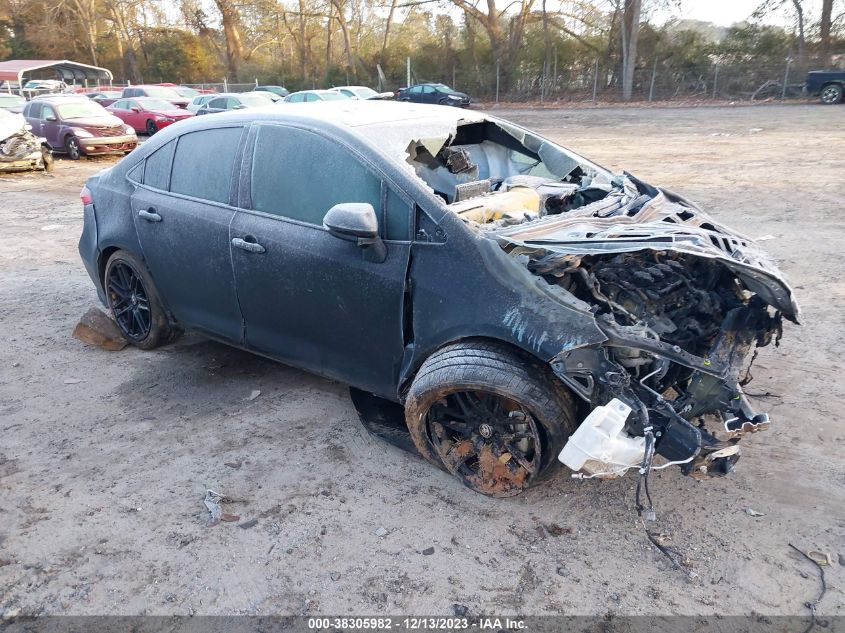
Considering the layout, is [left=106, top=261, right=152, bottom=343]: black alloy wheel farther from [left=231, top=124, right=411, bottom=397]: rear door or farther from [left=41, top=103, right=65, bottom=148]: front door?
[left=41, top=103, right=65, bottom=148]: front door

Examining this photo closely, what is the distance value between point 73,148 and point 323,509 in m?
15.9

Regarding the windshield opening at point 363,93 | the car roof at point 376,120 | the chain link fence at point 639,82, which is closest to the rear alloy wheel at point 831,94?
the chain link fence at point 639,82

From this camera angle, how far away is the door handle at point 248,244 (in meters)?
3.67

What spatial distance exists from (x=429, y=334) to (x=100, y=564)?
1762 millimetres

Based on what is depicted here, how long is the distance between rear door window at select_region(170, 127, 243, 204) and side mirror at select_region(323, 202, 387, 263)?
1.08 m

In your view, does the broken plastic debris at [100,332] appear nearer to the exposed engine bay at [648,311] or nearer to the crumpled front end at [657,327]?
the exposed engine bay at [648,311]

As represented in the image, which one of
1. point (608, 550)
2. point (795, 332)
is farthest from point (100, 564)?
point (795, 332)

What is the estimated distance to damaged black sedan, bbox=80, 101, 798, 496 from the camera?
2.80 m

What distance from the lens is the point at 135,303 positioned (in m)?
4.74

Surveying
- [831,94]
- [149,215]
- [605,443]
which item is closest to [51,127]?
[149,215]

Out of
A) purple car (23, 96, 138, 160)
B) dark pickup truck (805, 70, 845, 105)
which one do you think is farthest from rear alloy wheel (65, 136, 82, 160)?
dark pickup truck (805, 70, 845, 105)

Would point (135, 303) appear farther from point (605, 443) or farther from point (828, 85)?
point (828, 85)

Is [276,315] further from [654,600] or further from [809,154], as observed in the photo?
[809,154]

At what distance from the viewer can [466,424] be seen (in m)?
3.18
